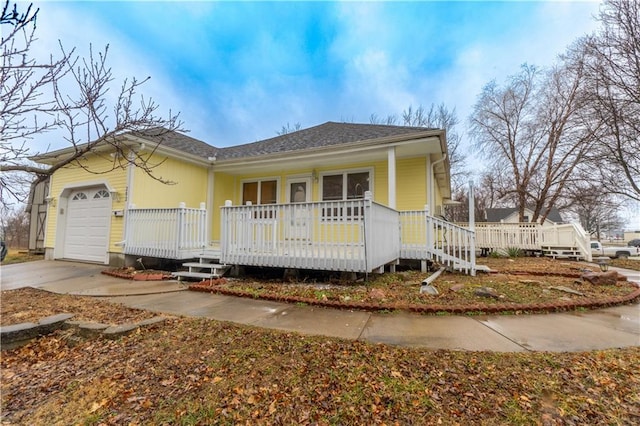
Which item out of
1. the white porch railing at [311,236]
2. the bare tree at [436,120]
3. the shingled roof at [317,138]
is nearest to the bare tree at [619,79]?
the shingled roof at [317,138]

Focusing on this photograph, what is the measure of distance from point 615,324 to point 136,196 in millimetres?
10397

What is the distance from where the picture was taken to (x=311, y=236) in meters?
5.44

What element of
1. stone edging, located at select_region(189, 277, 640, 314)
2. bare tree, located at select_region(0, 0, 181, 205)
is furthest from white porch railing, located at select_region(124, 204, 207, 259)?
bare tree, located at select_region(0, 0, 181, 205)

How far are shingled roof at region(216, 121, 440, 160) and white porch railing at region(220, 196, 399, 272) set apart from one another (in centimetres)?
335

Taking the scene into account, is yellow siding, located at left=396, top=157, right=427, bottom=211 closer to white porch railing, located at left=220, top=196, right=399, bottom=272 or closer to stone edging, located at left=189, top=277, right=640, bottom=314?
white porch railing, located at left=220, top=196, right=399, bottom=272

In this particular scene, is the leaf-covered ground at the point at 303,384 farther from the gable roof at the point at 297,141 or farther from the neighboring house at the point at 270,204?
the gable roof at the point at 297,141

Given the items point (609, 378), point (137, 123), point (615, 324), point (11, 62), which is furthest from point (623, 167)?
point (11, 62)

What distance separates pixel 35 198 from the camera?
11.7m

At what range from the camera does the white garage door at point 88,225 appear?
8.32 meters

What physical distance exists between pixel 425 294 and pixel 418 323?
1.31m

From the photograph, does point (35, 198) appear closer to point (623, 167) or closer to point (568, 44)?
point (623, 167)

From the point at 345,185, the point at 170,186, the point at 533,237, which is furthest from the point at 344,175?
the point at 533,237

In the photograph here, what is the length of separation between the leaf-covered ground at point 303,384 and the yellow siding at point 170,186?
18.8 ft

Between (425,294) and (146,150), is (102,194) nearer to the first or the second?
(146,150)
